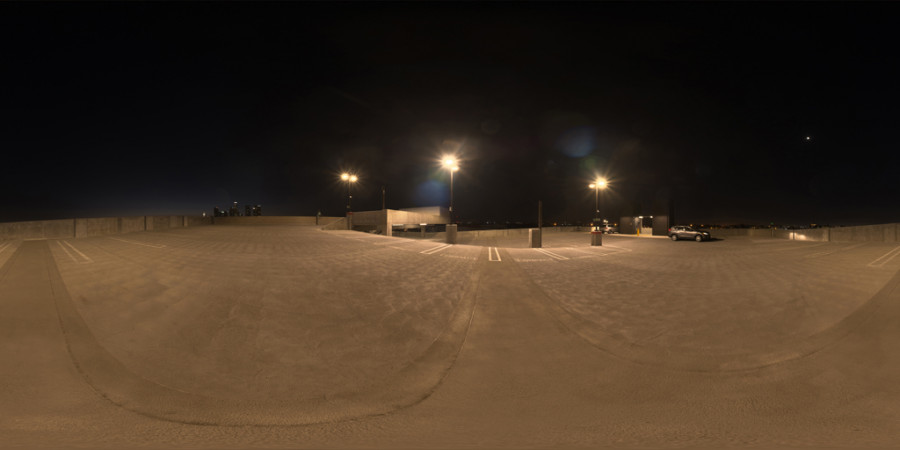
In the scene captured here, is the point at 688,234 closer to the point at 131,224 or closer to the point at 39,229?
the point at 131,224

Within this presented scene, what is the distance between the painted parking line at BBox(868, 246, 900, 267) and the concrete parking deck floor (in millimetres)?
2073

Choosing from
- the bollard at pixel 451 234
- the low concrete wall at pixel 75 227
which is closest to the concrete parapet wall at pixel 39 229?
the low concrete wall at pixel 75 227

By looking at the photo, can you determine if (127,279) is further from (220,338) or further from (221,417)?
(221,417)

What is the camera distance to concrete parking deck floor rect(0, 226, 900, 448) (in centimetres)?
379

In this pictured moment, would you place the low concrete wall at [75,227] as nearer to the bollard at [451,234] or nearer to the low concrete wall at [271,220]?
the low concrete wall at [271,220]

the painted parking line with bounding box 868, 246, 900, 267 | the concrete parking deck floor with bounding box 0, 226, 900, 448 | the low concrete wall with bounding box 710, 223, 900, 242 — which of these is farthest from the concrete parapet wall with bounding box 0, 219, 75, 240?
the low concrete wall with bounding box 710, 223, 900, 242

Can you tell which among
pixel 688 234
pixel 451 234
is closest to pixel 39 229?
pixel 451 234

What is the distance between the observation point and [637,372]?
506 centimetres

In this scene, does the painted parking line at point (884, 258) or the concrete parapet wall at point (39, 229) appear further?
the concrete parapet wall at point (39, 229)

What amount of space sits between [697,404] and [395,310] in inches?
206

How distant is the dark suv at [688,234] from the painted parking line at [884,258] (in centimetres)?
1642

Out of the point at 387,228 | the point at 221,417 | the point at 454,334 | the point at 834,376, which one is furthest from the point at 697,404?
the point at 387,228

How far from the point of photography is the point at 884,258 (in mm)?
12156

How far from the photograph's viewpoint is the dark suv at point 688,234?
29719 millimetres
